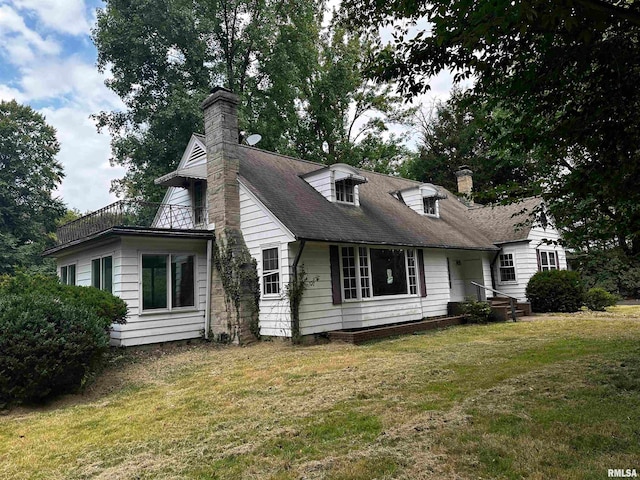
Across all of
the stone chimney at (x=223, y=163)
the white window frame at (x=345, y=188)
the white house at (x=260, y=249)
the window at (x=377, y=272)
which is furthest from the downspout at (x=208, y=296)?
the white window frame at (x=345, y=188)

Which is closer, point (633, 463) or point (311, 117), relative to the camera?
point (633, 463)

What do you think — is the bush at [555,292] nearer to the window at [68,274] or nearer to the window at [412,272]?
the window at [412,272]

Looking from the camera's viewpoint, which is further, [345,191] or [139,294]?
[345,191]

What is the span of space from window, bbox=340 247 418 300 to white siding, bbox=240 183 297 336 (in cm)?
181

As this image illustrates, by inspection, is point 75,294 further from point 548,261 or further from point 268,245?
point 548,261

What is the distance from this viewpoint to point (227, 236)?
1125cm

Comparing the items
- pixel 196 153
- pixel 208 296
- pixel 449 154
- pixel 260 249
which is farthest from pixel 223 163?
pixel 449 154

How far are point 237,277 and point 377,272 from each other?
404 centimetres

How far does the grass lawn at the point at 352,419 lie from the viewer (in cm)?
339

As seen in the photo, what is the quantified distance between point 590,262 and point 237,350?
7404mm

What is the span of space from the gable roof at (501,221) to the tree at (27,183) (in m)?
24.6

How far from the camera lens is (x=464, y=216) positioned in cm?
2061

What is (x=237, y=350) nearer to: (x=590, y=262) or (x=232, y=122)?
(x=232, y=122)

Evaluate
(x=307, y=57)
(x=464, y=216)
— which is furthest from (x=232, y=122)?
(x=307, y=57)
